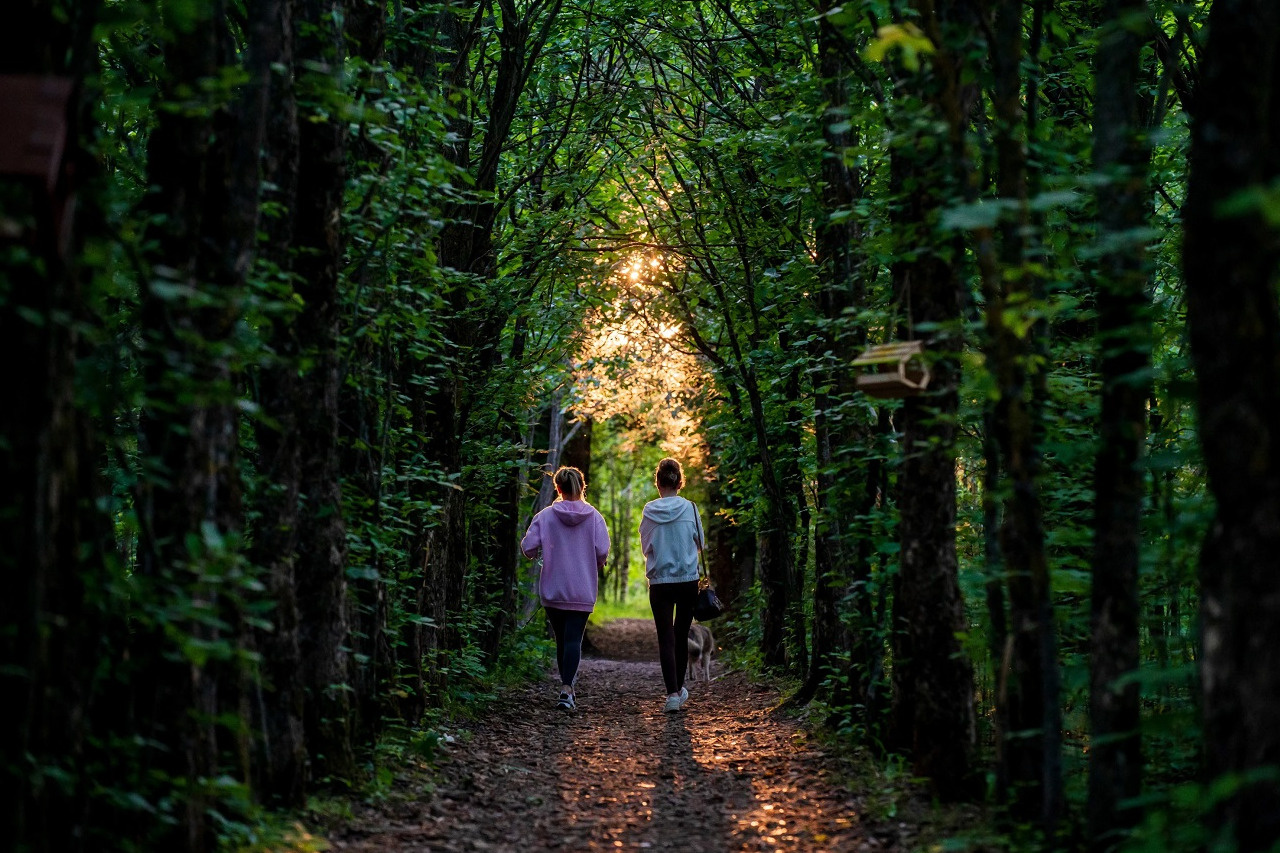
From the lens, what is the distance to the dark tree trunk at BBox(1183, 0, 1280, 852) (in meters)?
3.23

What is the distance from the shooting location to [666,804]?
660 cm

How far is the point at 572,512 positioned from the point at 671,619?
→ 1489mm

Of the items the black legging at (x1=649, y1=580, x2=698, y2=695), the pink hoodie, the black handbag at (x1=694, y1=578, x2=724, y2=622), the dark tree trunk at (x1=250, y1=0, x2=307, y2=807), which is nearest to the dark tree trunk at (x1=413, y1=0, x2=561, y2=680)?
the pink hoodie

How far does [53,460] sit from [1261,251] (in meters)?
3.94

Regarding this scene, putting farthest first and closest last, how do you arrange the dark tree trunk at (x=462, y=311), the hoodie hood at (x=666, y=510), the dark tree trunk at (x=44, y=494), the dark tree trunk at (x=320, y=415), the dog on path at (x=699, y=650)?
the dog on path at (x=699, y=650) < the hoodie hood at (x=666, y=510) < the dark tree trunk at (x=462, y=311) < the dark tree trunk at (x=320, y=415) < the dark tree trunk at (x=44, y=494)

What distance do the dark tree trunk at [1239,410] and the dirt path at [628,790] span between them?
220cm

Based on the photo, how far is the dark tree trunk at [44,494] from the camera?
11.0ft

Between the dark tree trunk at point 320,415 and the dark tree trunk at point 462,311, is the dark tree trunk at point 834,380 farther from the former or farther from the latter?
the dark tree trunk at point 320,415

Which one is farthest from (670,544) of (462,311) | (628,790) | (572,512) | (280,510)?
(280,510)

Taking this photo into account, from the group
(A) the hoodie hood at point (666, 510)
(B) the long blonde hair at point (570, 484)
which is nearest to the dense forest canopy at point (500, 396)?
(B) the long blonde hair at point (570, 484)

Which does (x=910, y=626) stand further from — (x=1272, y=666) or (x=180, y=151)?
(x=180, y=151)

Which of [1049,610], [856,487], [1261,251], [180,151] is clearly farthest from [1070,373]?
[180,151]

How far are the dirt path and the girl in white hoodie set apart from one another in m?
0.52

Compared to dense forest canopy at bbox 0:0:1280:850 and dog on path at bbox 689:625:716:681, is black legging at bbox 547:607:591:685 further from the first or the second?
dog on path at bbox 689:625:716:681
